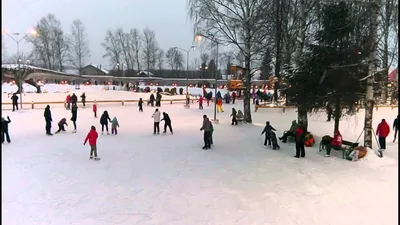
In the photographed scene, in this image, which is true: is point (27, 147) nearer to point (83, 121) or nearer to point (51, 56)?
point (83, 121)

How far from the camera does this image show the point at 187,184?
8.55m

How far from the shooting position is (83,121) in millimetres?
20000

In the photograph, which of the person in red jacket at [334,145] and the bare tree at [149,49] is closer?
the person in red jacket at [334,145]

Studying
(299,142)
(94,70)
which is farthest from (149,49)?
(299,142)

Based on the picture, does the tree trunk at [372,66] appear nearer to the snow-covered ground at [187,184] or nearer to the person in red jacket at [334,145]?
the person in red jacket at [334,145]

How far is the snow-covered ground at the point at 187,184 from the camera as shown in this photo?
6543mm

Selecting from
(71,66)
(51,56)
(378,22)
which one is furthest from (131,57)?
(378,22)

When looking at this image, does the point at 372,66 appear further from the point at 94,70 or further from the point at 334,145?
the point at 94,70

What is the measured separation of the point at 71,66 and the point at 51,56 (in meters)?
6.01

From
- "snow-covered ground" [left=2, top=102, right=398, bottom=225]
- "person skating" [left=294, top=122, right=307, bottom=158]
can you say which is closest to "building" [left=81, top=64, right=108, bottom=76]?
"snow-covered ground" [left=2, top=102, right=398, bottom=225]

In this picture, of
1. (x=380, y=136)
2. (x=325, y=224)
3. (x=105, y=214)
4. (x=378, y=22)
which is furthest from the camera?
(x=380, y=136)

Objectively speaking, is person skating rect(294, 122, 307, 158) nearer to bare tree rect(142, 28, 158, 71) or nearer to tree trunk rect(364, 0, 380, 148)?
tree trunk rect(364, 0, 380, 148)

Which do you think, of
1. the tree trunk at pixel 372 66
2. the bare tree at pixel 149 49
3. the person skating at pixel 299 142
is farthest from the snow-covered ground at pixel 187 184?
the bare tree at pixel 149 49

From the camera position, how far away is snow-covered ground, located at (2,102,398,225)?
6.54 meters
